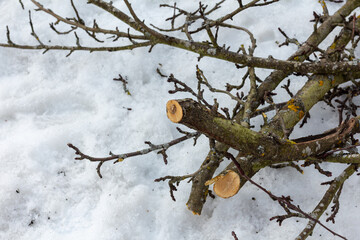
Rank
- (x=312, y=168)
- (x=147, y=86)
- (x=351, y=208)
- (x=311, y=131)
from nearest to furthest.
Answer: (x=351, y=208) → (x=312, y=168) → (x=311, y=131) → (x=147, y=86)

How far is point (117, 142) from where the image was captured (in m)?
2.44

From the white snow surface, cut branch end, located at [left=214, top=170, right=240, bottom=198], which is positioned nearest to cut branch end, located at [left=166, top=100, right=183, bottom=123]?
cut branch end, located at [left=214, top=170, right=240, bottom=198]

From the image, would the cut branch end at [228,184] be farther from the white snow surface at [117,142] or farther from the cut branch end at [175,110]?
the white snow surface at [117,142]

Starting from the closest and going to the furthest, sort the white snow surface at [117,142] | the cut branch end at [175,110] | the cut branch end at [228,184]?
the cut branch end at [175,110] < the cut branch end at [228,184] < the white snow surface at [117,142]

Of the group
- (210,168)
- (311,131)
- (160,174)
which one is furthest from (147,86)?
(311,131)

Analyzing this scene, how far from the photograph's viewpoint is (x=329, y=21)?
238 centimetres

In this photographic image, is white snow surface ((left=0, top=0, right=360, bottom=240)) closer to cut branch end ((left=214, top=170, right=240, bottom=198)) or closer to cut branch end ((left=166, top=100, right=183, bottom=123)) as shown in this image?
cut branch end ((left=214, top=170, right=240, bottom=198))

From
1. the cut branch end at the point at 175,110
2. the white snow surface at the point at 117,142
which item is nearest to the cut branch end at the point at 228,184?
the cut branch end at the point at 175,110

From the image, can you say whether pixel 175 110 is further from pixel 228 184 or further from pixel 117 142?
pixel 117 142

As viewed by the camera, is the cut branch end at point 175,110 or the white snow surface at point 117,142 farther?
the white snow surface at point 117,142

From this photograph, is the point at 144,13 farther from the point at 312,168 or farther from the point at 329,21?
the point at 312,168

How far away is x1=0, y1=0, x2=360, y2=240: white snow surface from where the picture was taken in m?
2.13

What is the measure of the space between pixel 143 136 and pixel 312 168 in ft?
4.13

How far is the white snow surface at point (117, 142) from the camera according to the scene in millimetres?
2127
